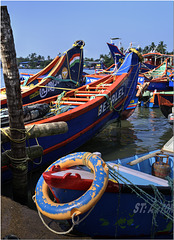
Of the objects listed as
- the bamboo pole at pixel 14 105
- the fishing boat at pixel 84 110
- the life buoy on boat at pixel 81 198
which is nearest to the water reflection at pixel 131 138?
the fishing boat at pixel 84 110

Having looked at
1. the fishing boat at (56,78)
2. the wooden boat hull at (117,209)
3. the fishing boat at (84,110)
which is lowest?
the wooden boat hull at (117,209)

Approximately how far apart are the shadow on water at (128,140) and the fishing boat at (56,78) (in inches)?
103

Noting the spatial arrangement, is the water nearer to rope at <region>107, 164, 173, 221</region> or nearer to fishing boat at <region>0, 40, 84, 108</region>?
rope at <region>107, 164, 173, 221</region>

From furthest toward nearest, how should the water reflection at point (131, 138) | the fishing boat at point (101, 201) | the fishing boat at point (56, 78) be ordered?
the fishing boat at point (56, 78)
the water reflection at point (131, 138)
the fishing boat at point (101, 201)

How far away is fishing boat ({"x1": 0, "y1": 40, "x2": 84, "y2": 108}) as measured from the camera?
8.61 meters

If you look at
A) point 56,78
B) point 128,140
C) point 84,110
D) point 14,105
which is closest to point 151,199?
point 14,105

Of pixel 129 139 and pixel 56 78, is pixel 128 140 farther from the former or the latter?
pixel 56 78

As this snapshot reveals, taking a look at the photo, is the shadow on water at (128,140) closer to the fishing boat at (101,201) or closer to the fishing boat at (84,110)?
the fishing boat at (84,110)

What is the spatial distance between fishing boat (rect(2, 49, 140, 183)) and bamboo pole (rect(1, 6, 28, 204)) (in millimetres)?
409

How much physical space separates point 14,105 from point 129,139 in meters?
6.71

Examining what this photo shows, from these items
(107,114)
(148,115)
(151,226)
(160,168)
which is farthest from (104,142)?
(148,115)

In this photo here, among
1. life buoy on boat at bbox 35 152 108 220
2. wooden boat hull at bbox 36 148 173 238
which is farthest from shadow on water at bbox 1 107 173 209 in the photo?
wooden boat hull at bbox 36 148 173 238

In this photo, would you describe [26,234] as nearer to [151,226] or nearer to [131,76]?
[151,226]

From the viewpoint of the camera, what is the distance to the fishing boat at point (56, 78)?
861cm
